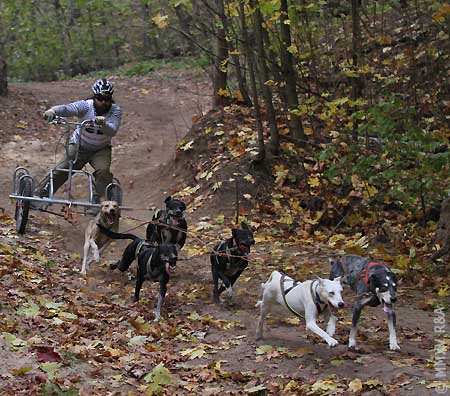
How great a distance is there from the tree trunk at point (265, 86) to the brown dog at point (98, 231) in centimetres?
415

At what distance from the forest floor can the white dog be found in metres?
0.27

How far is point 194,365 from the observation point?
22.3 feet

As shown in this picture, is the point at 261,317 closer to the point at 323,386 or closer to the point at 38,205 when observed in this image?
the point at 323,386

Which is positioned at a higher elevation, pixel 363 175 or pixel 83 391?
pixel 363 175

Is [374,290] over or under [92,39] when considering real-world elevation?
under

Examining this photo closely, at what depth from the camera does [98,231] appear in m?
9.73

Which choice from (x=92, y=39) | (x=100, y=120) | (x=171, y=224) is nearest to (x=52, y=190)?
(x=100, y=120)

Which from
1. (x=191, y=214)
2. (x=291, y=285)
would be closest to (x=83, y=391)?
(x=291, y=285)

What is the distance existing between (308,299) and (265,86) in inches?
273

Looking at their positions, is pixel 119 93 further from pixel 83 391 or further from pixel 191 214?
pixel 83 391

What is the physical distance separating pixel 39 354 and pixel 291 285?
96.2 inches

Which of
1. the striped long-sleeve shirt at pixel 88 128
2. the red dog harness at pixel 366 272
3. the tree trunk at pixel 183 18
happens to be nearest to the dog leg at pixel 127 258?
the striped long-sleeve shirt at pixel 88 128

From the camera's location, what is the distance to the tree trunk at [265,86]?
1262cm

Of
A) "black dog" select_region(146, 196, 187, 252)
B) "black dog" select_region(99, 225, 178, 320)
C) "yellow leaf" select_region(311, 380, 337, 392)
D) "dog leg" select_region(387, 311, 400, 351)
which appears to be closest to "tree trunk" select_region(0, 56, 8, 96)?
"black dog" select_region(146, 196, 187, 252)
